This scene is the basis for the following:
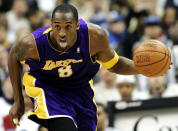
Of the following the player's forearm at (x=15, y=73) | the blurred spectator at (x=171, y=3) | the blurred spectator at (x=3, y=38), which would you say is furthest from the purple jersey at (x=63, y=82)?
the blurred spectator at (x=171, y=3)

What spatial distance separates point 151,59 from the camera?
151 inches

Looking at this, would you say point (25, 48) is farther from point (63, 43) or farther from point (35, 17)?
point (35, 17)

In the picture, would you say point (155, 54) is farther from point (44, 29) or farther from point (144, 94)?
point (144, 94)

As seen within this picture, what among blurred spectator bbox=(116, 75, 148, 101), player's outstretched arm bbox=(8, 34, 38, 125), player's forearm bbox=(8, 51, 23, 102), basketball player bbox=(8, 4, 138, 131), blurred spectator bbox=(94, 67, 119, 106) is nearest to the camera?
basketball player bbox=(8, 4, 138, 131)

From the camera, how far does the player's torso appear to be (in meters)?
3.76

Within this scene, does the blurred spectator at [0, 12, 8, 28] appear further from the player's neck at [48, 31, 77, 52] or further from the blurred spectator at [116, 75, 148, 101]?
the player's neck at [48, 31, 77, 52]

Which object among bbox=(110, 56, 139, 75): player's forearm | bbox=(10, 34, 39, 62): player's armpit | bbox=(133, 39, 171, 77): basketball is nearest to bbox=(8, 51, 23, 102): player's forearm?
bbox=(10, 34, 39, 62): player's armpit

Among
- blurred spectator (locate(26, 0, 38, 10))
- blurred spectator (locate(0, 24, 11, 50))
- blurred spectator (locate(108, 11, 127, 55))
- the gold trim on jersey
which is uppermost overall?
blurred spectator (locate(26, 0, 38, 10))

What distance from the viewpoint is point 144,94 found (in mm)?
6227

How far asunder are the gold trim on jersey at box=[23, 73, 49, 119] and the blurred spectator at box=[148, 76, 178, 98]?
8.72ft

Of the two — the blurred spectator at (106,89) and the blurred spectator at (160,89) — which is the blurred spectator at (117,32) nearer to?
the blurred spectator at (106,89)

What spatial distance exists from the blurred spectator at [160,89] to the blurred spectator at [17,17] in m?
3.63

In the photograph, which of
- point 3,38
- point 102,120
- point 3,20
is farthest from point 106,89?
point 3,20

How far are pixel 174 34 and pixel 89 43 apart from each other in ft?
13.7
